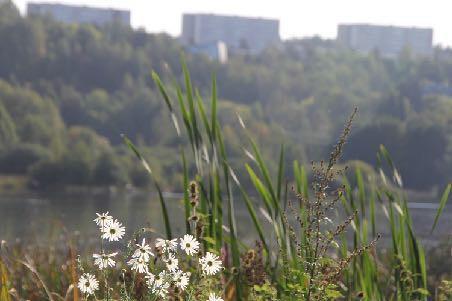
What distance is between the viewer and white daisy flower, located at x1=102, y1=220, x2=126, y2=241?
2.69 m

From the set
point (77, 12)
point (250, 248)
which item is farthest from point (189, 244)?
point (77, 12)

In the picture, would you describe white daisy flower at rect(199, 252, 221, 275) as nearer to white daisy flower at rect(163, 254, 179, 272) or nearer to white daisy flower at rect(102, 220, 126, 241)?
white daisy flower at rect(163, 254, 179, 272)

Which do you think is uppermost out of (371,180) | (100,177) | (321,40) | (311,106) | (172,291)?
(321,40)

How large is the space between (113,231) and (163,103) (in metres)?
105

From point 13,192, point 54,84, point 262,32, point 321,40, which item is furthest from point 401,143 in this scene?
point 262,32

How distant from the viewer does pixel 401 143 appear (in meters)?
85.3

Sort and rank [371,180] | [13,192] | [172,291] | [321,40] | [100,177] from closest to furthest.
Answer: [172,291] → [371,180] → [13,192] → [100,177] → [321,40]

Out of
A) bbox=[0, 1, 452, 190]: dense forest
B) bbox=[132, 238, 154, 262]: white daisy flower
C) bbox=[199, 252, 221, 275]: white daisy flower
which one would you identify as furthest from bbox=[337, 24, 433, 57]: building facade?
bbox=[132, 238, 154, 262]: white daisy flower

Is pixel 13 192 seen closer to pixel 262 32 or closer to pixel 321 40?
pixel 321 40

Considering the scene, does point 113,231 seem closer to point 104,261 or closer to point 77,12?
point 104,261

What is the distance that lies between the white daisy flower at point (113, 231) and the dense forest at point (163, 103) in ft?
249

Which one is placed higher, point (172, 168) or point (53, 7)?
point (53, 7)

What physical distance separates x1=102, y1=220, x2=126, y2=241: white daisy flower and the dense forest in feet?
249

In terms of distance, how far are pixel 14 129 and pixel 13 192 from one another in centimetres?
1484
